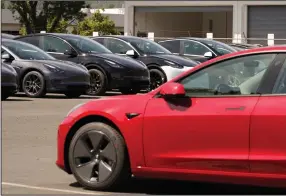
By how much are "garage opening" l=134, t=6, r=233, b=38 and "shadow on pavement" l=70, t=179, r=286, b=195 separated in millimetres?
53021

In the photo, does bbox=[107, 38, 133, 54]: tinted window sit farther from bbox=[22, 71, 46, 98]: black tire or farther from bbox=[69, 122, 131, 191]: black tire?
bbox=[69, 122, 131, 191]: black tire

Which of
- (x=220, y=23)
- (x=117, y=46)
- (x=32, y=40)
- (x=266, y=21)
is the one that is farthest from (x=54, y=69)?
(x=220, y=23)

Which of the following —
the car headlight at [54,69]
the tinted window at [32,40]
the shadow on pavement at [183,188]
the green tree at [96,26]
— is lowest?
the shadow on pavement at [183,188]

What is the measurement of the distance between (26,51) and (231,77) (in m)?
12.7

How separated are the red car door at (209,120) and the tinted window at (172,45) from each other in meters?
17.2

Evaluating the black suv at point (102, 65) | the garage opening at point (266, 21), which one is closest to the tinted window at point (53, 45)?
the black suv at point (102, 65)

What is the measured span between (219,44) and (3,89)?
9.74m

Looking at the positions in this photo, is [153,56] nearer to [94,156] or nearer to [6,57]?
[6,57]

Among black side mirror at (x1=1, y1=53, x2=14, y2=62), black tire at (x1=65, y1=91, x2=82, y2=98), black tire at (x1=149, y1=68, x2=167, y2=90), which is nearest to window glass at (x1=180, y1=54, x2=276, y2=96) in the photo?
black side mirror at (x1=1, y1=53, x2=14, y2=62)

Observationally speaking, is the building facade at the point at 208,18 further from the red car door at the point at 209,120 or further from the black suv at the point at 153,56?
the red car door at the point at 209,120

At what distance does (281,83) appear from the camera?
7133mm

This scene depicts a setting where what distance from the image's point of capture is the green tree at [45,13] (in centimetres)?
6456

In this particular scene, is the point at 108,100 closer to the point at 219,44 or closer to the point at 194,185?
the point at 194,185

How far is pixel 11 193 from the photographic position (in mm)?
7680
